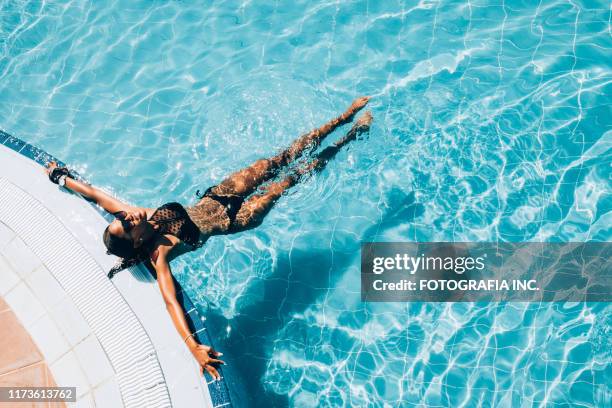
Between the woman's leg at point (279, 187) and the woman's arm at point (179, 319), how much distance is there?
38.2 inches

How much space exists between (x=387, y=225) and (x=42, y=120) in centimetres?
536

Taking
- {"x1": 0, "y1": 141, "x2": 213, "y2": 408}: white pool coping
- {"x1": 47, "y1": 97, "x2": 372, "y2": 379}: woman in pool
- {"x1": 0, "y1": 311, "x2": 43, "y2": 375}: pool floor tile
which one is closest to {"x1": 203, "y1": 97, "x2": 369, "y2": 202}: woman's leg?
{"x1": 47, "y1": 97, "x2": 372, "y2": 379}: woman in pool

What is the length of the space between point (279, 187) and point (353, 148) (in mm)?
1384

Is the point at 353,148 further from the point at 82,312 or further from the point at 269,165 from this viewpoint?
the point at 82,312

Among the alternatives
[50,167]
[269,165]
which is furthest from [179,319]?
[50,167]

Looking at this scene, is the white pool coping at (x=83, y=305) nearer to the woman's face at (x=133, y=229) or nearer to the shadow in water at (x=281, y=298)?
the woman's face at (x=133, y=229)

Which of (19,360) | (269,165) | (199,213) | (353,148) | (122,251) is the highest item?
(353,148)

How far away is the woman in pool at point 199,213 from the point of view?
4.88m

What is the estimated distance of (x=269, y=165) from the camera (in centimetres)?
634

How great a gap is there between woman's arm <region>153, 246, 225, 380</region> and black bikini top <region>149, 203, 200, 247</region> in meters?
0.20

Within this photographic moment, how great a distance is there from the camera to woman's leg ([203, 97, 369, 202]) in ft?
20.1

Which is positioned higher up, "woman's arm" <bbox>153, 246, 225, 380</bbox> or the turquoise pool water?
the turquoise pool water

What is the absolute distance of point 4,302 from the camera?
19.1 feet

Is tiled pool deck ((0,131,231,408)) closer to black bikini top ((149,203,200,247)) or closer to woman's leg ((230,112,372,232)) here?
black bikini top ((149,203,200,247))
